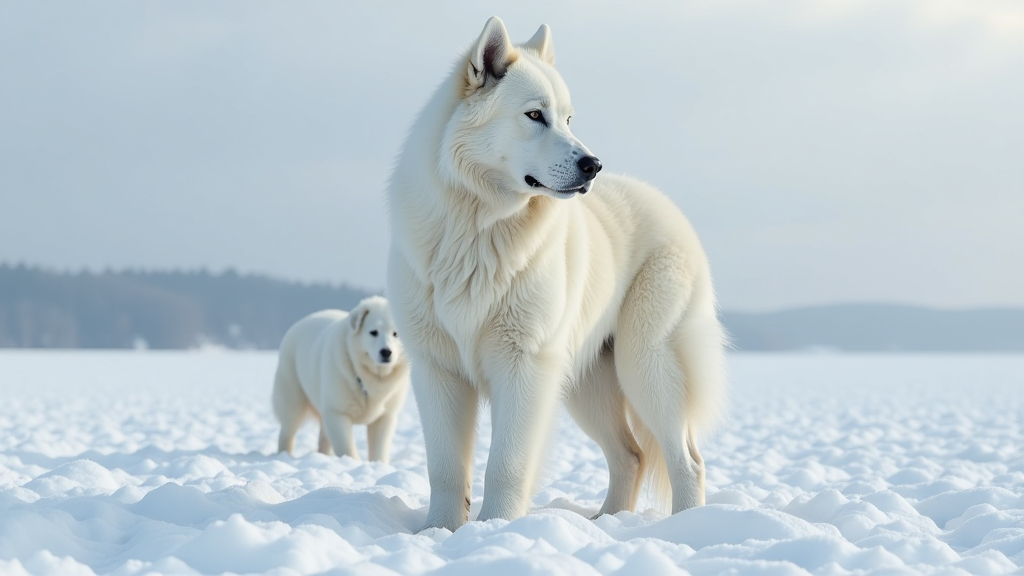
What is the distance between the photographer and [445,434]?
11.9ft

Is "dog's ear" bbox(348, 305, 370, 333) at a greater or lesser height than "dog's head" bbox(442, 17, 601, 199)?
lesser

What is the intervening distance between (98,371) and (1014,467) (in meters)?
18.9

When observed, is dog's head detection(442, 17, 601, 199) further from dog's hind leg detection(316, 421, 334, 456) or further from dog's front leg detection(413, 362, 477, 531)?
dog's hind leg detection(316, 421, 334, 456)

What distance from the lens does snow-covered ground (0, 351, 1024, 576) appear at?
2.48 meters

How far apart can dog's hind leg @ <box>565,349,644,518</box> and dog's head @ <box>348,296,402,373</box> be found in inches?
95.4

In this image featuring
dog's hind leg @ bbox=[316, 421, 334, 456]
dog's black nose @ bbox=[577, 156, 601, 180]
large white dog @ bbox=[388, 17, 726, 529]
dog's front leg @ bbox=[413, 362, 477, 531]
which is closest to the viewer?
dog's black nose @ bbox=[577, 156, 601, 180]

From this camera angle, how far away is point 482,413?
3848mm

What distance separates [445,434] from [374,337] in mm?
3044

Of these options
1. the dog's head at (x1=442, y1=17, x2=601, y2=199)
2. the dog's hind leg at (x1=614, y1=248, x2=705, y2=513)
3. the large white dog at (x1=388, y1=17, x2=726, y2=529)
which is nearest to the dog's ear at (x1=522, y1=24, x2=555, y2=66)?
the large white dog at (x1=388, y1=17, x2=726, y2=529)

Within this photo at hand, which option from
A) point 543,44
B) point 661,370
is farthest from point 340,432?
point 543,44

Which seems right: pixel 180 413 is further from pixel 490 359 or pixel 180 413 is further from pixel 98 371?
pixel 98 371

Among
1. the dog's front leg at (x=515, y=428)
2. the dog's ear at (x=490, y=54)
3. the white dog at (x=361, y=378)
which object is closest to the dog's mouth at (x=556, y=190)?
the dog's ear at (x=490, y=54)

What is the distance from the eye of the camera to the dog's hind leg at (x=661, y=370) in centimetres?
396

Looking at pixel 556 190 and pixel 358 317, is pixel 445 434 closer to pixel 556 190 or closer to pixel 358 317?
pixel 556 190
